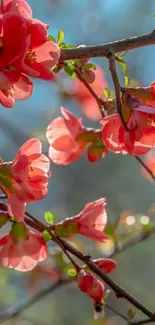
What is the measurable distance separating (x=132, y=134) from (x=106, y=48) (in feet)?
0.27

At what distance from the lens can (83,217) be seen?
0.75 m

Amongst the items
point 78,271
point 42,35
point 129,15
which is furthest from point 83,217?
point 129,15

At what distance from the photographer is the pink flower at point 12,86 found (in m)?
0.51

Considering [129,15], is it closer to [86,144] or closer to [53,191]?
[53,191]

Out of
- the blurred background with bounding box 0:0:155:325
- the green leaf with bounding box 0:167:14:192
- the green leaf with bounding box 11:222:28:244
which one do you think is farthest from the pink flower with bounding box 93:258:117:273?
the blurred background with bounding box 0:0:155:325

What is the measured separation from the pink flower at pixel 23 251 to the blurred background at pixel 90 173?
5.19ft

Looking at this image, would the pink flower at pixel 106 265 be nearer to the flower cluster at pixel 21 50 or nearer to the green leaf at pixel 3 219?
the green leaf at pixel 3 219

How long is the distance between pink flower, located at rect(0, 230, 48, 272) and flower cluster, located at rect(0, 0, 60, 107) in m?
0.19

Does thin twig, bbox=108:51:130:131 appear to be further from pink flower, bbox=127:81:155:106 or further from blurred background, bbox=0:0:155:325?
blurred background, bbox=0:0:155:325

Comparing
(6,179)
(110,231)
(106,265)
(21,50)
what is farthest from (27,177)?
(110,231)

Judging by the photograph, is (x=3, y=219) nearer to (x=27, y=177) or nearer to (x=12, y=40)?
(x=27, y=177)

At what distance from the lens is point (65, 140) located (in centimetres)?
83

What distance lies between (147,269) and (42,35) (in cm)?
250

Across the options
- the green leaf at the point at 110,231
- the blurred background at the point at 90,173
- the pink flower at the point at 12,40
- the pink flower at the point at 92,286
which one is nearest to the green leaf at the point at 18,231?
the pink flower at the point at 92,286
